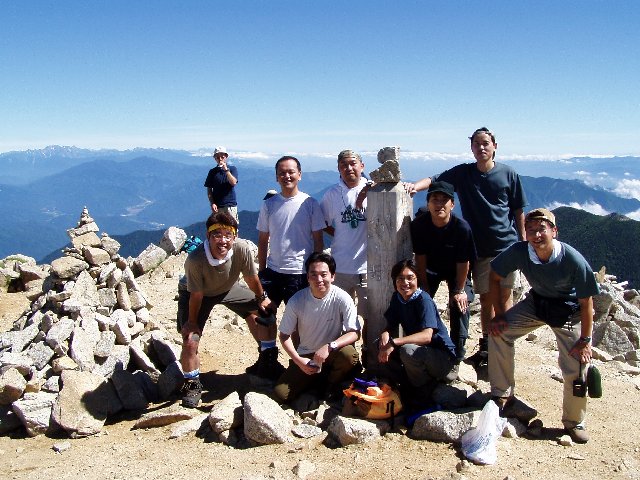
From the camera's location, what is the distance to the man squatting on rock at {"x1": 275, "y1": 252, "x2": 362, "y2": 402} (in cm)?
640

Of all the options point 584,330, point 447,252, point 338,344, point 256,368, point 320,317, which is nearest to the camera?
point 584,330

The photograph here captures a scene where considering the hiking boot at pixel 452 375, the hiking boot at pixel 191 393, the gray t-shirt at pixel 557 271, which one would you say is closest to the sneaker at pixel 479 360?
the hiking boot at pixel 452 375

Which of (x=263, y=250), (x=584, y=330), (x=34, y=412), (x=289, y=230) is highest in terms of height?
(x=289, y=230)

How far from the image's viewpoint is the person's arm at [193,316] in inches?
277

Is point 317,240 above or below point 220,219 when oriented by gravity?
below

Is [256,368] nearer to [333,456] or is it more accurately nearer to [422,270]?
[333,456]

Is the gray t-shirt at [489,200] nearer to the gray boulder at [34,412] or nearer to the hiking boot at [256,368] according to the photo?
the hiking boot at [256,368]

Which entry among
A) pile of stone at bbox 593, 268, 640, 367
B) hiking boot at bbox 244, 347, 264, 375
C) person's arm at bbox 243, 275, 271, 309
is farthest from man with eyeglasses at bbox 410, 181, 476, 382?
pile of stone at bbox 593, 268, 640, 367

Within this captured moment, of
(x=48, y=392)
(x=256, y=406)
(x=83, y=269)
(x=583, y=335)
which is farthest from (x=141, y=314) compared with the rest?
(x=583, y=335)

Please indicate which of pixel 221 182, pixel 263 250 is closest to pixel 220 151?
pixel 221 182

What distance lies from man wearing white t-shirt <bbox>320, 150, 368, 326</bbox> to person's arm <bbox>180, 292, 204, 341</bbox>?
204 centimetres

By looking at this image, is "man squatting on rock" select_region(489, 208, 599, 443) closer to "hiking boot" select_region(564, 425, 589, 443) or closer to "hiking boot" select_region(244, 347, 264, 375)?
"hiking boot" select_region(564, 425, 589, 443)

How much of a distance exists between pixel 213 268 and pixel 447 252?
324 cm

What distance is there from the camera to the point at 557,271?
5.77 m
